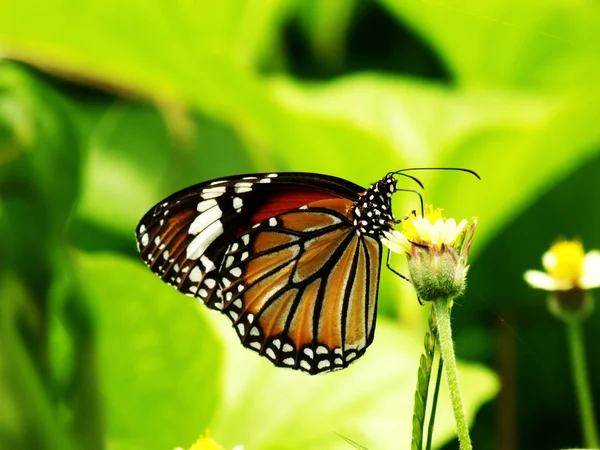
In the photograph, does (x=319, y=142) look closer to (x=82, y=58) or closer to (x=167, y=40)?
(x=167, y=40)

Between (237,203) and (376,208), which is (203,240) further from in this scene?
(376,208)

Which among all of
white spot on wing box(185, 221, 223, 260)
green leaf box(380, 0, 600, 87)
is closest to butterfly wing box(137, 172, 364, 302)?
white spot on wing box(185, 221, 223, 260)

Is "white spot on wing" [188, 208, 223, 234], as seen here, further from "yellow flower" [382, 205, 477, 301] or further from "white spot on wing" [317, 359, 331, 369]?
"yellow flower" [382, 205, 477, 301]

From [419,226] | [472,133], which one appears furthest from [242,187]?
[472,133]

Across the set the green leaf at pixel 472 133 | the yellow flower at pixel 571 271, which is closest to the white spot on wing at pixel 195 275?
the yellow flower at pixel 571 271

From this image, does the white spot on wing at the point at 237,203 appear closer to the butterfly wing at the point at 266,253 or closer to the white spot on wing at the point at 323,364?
the butterfly wing at the point at 266,253
